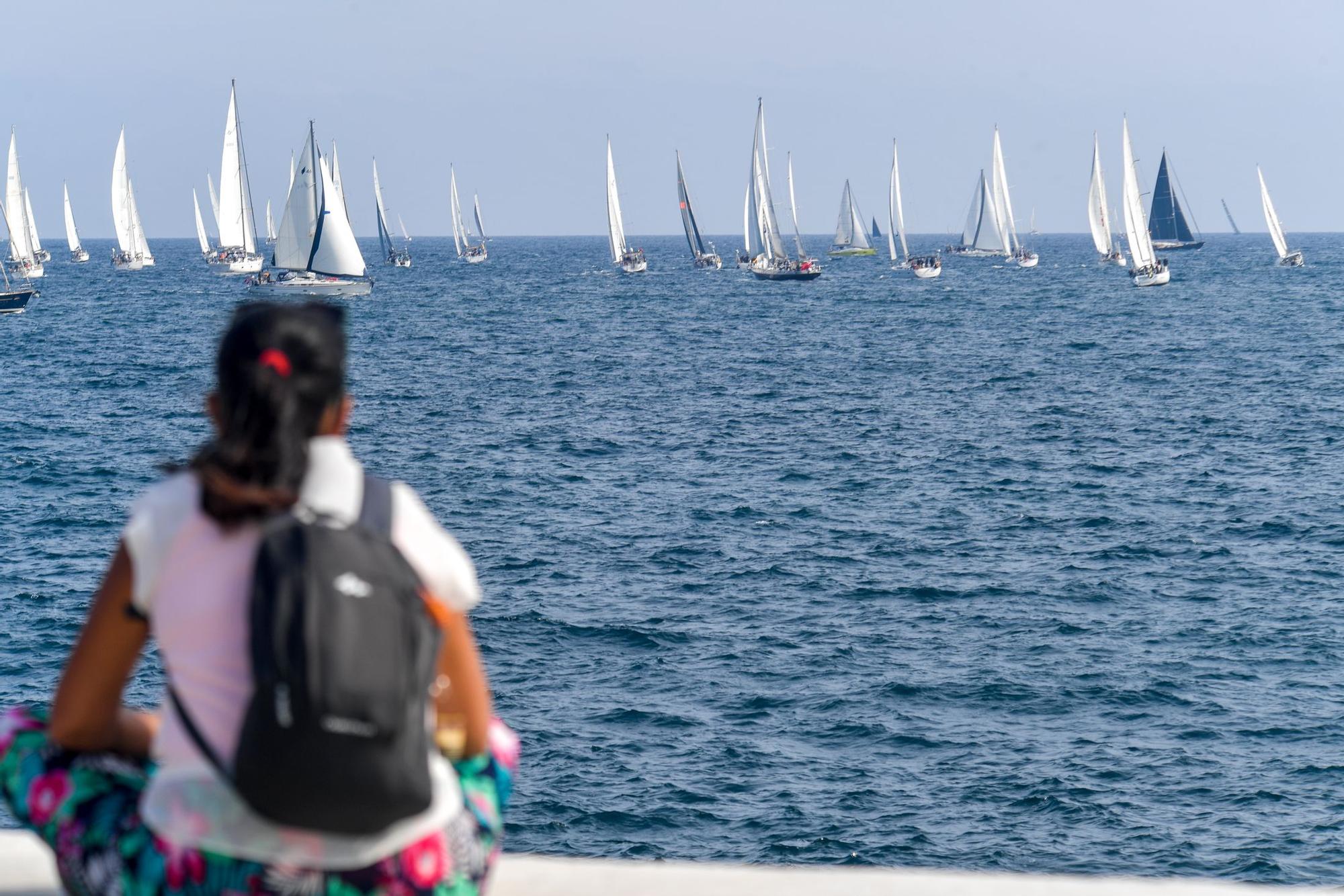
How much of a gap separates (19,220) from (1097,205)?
78.3 meters

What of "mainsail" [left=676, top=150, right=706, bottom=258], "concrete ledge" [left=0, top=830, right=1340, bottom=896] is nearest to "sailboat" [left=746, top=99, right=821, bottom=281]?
"mainsail" [left=676, top=150, right=706, bottom=258]

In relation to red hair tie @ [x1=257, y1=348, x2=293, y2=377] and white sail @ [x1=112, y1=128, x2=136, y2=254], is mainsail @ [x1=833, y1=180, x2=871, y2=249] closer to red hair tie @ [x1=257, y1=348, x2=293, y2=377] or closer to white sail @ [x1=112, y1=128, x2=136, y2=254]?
white sail @ [x1=112, y1=128, x2=136, y2=254]

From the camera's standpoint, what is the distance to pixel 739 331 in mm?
74500

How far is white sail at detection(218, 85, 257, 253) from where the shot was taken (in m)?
86.1

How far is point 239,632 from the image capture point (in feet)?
7.52

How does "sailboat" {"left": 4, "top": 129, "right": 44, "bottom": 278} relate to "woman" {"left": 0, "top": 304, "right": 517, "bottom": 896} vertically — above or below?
above

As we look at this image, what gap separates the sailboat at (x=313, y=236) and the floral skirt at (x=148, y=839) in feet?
219

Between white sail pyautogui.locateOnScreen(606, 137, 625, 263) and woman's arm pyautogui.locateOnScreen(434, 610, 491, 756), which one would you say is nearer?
woman's arm pyautogui.locateOnScreen(434, 610, 491, 756)

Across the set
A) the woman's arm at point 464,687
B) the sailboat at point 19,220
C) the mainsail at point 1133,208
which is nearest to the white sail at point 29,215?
the sailboat at point 19,220

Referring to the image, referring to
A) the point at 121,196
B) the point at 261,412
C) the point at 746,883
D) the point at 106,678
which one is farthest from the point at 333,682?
the point at 121,196

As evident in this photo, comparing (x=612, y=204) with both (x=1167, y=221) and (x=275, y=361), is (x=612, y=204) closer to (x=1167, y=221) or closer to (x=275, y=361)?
(x=1167, y=221)

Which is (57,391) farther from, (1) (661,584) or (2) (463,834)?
(2) (463,834)

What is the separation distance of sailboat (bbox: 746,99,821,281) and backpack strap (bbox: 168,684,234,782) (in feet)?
296

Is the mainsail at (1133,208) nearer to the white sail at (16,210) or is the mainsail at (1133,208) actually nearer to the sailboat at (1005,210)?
the sailboat at (1005,210)
